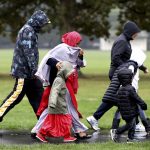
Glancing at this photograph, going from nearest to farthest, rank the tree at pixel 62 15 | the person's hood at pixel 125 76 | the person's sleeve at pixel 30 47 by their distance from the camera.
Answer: the person's hood at pixel 125 76 < the person's sleeve at pixel 30 47 < the tree at pixel 62 15

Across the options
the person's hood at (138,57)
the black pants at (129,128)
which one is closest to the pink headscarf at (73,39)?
the person's hood at (138,57)

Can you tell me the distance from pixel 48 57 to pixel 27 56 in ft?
1.35

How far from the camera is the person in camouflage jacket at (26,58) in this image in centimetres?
984

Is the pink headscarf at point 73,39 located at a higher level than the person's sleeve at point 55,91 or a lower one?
higher

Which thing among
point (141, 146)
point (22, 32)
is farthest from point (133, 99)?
point (22, 32)

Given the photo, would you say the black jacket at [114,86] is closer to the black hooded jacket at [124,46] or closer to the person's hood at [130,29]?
the black hooded jacket at [124,46]

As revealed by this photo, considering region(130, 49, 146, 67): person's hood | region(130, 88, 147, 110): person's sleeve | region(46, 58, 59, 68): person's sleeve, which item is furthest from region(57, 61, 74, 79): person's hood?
region(130, 49, 146, 67): person's hood

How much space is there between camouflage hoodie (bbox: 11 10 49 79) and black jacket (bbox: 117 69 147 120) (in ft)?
4.82

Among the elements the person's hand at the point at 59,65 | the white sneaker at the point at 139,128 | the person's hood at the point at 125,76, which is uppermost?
the person's hand at the point at 59,65

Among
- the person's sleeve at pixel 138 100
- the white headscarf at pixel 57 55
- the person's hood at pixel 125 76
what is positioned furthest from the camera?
the white headscarf at pixel 57 55

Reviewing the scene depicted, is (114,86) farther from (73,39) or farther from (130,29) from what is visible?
(73,39)

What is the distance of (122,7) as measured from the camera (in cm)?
3366

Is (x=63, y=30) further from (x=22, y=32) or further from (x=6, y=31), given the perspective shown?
(x=22, y=32)

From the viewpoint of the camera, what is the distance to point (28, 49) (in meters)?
9.82
